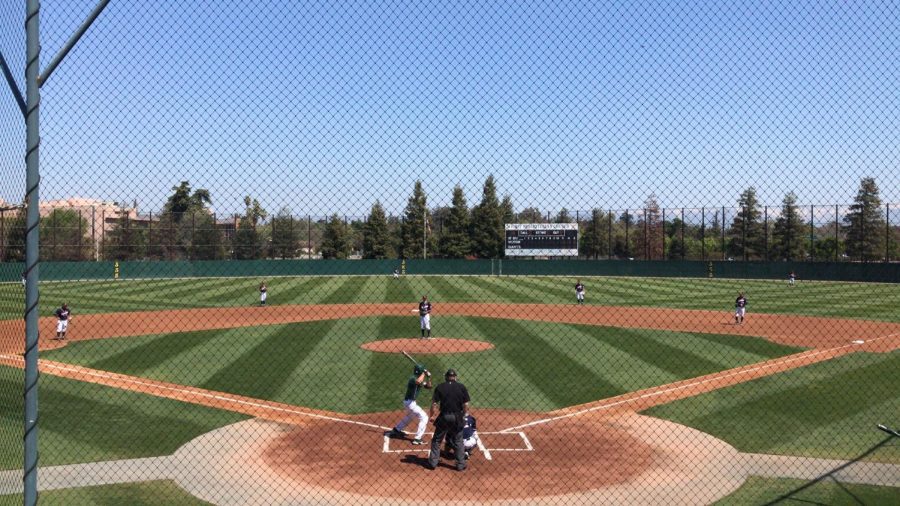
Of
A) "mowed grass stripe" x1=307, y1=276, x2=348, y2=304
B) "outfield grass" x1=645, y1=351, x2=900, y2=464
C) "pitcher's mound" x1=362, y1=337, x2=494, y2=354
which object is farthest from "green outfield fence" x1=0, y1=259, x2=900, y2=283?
"outfield grass" x1=645, y1=351, x2=900, y2=464

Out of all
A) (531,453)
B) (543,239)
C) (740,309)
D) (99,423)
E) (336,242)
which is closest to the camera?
(531,453)

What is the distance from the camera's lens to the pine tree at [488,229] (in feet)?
260

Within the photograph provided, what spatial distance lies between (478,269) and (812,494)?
6246cm

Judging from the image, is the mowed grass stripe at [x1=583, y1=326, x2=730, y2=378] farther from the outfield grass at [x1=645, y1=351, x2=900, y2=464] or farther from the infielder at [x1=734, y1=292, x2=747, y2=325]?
the infielder at [x1=734, y1=292, x2=747, y2=325]

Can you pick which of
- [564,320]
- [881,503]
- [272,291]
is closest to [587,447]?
[881,503]

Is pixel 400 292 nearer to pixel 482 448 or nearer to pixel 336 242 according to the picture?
pixel 336 242

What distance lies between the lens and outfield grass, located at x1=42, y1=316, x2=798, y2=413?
60.1ft

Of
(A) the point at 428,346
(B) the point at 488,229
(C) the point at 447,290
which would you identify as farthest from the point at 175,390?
(B) the point at 488,229

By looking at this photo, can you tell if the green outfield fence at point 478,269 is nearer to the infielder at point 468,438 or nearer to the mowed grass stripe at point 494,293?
the mowed grass stripe at point 494,293

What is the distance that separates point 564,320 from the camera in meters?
34.7

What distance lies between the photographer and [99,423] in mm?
14891

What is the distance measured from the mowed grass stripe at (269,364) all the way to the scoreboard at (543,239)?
34.7m

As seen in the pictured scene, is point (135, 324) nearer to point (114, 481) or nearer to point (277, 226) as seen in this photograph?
point (114, 481)

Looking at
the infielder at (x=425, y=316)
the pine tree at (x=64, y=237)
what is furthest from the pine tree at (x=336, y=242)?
the infielder at (x=425, y=316)
